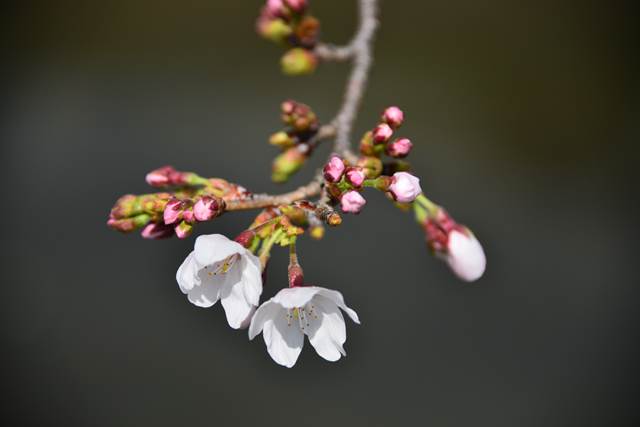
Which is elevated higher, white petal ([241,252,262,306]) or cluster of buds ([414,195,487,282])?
cluster of buds ([414,195,487,282])

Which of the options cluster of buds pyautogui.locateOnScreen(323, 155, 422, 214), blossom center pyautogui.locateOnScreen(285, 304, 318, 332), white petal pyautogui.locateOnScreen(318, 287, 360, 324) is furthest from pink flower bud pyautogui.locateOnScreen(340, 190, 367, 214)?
blossom center pyautogui.locateOnScreen(285, 304, 318, 332)

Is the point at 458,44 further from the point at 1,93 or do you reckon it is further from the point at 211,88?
the point at 1,93

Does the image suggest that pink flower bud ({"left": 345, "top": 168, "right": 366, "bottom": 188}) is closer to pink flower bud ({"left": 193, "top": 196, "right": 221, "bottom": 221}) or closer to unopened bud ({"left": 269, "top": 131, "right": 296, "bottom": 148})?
pink flower bud ({"left": 193, "top": 196, "right": 221, "bottom": 221})

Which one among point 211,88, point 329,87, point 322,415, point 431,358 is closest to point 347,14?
point 329,87

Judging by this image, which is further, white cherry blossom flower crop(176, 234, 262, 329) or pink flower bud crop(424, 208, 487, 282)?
pink flower bud crop(424, 208, 487, 282)

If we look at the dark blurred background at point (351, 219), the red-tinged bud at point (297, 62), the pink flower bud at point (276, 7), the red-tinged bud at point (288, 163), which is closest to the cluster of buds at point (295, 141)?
the red-tinged bud at point (288, 163)

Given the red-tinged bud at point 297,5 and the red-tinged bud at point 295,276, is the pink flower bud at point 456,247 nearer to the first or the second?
the red-tinged bud at point 295,276
